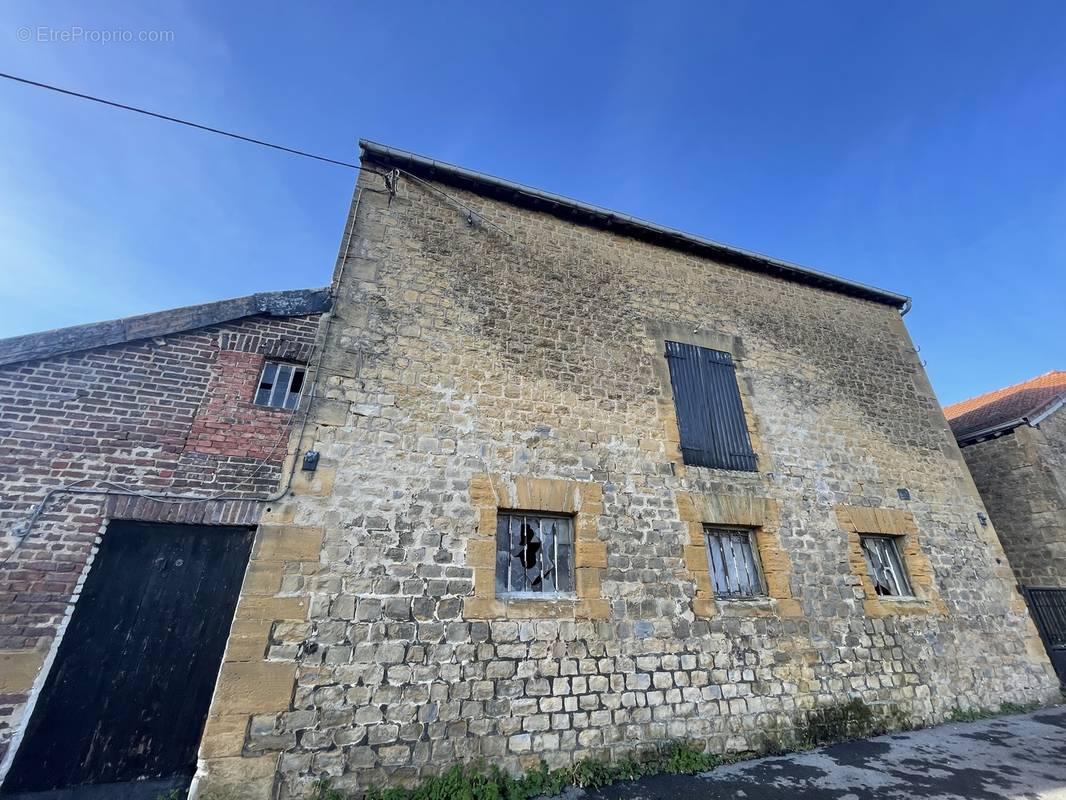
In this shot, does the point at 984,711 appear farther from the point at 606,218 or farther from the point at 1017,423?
the point at 606,218

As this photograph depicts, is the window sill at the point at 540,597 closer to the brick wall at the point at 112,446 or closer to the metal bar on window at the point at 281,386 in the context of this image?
the brick wall at the point at 112,446

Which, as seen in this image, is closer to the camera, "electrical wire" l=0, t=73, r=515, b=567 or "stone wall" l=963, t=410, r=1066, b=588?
"electrical wire" l=0, t=73, r=515, b=567

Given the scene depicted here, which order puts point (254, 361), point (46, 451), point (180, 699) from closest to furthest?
1. point (180, 699)
2. point (46, 451)
3. point (254, 361)

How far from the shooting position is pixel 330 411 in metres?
4.71

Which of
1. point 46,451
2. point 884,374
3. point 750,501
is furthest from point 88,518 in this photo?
point 884,374

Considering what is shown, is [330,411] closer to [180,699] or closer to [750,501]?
[180,699]

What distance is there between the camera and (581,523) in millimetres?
4988

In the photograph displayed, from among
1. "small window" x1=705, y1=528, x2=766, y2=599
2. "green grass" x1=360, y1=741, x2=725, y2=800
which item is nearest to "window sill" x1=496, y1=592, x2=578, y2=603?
"green grass" x1=360, y1=741, x2=725, y2=800

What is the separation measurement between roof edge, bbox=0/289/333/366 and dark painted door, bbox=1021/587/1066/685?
36.7 ft

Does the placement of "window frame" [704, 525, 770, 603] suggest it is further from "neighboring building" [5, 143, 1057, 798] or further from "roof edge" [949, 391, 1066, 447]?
"roof edge" [949, 391, 1066, 447]

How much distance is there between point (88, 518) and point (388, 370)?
2907 mm

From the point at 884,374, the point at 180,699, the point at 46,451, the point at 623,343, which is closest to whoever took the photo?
the point at 180,699

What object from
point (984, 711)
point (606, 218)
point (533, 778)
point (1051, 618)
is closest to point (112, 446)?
point (533, 778)

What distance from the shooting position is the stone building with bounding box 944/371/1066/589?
26.3 ft
